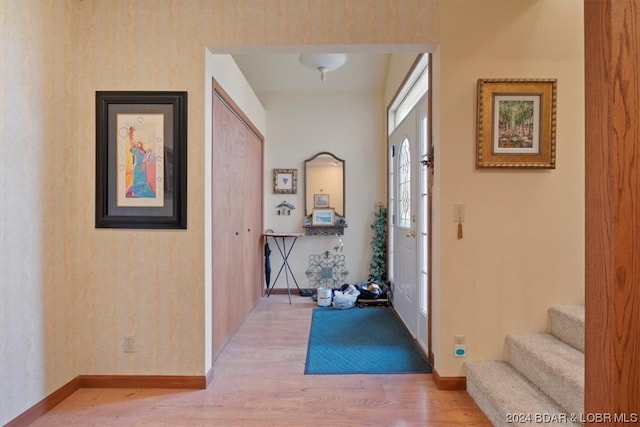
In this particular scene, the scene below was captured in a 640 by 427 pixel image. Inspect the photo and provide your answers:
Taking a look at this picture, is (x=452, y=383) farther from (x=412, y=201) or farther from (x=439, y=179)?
(x=412, y=201)

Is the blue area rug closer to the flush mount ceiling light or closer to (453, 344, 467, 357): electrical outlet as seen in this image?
(453, 344, 467, 357): electrical outlet

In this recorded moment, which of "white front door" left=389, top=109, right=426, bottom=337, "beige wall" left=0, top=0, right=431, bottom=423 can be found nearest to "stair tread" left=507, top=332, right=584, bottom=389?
"white front door" left=389, top=109, right=426, bottom=337

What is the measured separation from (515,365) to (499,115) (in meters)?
1.63

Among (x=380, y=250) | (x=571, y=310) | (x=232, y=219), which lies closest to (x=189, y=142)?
(x=232, y=219)

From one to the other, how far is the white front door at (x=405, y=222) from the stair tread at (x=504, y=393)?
98 cm

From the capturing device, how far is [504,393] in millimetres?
1977

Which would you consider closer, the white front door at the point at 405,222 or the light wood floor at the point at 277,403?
the light wood floor at the point at 277,403

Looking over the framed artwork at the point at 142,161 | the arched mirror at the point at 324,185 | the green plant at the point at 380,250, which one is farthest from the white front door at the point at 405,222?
the framed artwork at the point at 142,161

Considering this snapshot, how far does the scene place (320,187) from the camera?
501cm

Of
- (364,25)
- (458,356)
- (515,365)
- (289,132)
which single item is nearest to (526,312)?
(515,365)

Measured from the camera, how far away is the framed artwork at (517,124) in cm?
233

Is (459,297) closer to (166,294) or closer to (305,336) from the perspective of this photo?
(305,336)

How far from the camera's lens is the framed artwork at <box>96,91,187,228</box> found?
7.74 feet

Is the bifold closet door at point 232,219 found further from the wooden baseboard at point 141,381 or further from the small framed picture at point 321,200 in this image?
the small framed picture at point 321,200
